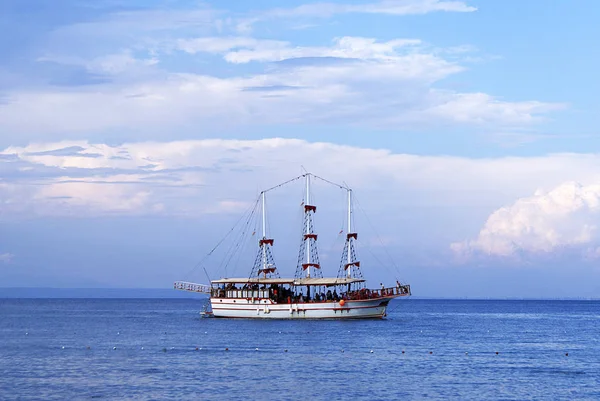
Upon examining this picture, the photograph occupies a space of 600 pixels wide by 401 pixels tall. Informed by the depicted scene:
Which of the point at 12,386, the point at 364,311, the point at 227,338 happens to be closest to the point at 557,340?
the point at 364,311

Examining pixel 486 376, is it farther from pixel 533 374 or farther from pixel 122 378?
pixel 122 378

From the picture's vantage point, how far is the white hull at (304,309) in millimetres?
134875

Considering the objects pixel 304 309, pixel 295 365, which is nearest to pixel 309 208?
pixel 304 309

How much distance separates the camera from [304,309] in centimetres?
13550

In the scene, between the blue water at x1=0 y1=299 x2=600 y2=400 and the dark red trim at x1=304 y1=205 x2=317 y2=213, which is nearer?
the blue water at x1=0 y1=299 x2=600 y2=400

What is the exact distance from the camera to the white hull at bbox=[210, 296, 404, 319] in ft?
443

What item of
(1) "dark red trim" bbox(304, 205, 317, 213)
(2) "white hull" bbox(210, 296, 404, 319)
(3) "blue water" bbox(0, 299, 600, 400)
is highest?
(1) "dark red trim" bbox(304, 205, 317, 213)

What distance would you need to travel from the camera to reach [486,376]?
71.1 m

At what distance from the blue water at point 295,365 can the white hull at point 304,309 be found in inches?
452

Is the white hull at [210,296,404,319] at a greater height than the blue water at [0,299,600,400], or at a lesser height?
greater

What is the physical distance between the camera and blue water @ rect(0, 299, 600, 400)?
6188 cm

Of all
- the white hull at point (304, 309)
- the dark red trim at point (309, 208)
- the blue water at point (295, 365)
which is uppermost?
the dark red trim at point (309, 208)

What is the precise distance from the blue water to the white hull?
11.5m

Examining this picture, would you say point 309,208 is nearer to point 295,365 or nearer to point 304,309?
point 304,309
